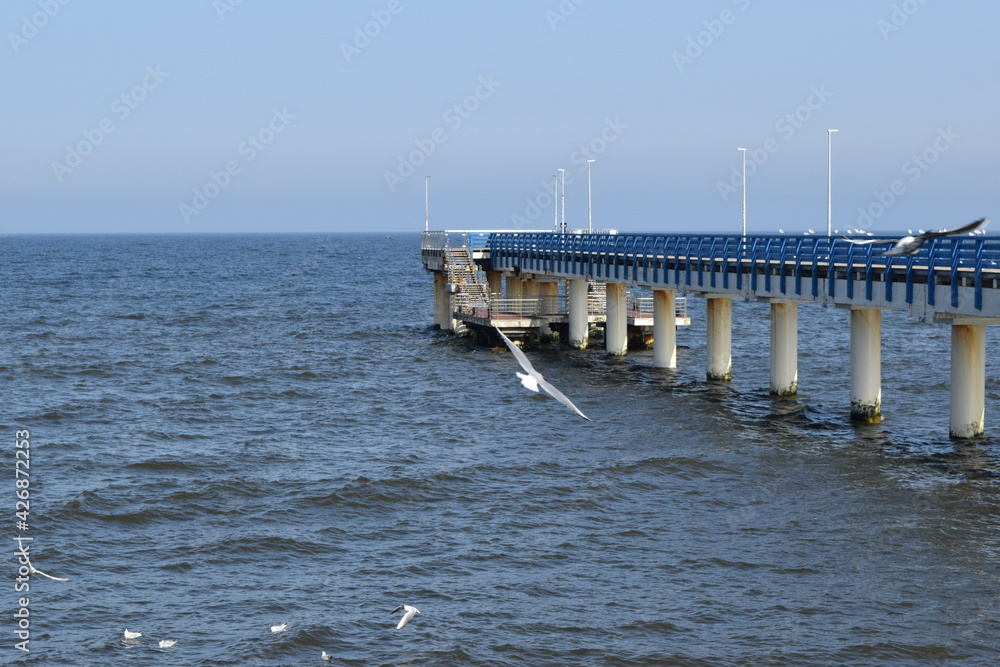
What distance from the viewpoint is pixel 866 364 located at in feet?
93.5

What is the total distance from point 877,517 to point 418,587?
851 centimetres

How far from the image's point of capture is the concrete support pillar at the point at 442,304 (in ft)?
186

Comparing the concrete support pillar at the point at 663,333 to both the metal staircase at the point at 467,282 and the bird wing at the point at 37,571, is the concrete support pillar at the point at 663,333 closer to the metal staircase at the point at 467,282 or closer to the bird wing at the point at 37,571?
the metal staircase at the point at 467,282

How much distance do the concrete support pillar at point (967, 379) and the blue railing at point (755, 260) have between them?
3.93 ft

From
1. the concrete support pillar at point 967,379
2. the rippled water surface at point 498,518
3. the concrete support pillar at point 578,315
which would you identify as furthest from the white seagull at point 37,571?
the concrete support pillar at point 578,315

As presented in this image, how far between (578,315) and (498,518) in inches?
1045

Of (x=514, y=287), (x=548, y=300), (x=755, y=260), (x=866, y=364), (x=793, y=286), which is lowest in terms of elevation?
(x=866, y=364)

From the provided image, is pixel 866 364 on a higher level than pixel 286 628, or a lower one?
higher

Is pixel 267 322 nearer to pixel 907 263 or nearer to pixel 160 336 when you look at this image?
pixel 160 336

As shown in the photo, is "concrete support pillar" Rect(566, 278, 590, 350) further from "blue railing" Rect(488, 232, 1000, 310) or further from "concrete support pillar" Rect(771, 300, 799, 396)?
"concrete support pillar" Rect(771, 300, 799, 396)

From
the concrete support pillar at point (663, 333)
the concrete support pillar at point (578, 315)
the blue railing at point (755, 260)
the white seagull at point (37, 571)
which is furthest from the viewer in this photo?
the concrete support pillar at point (578, 315)

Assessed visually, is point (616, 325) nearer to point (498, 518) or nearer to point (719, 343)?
point (719, 343)

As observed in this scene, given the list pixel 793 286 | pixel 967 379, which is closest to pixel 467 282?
pixel 793 286

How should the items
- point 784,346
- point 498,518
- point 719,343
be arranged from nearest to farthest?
1. point 498,518
2. point 784,346
3. point 719,343
